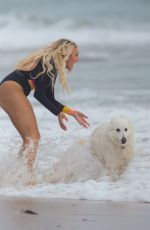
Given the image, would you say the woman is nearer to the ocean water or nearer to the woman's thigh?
the woman's thigh

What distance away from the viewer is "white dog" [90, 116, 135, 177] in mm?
7164

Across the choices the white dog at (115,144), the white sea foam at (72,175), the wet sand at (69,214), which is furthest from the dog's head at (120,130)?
the wet sand at (69,214)

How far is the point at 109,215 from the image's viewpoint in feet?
16.2

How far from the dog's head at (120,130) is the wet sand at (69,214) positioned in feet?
5.05

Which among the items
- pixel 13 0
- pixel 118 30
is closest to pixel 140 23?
pixel 118 30

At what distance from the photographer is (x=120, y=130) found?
7148mm

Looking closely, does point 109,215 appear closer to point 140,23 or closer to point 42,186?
point 42,186

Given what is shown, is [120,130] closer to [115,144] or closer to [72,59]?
[115,144]

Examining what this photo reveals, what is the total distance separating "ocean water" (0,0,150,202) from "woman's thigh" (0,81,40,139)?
34cm

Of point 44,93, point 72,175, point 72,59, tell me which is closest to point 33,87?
point 44,93

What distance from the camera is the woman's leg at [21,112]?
702 centimetres

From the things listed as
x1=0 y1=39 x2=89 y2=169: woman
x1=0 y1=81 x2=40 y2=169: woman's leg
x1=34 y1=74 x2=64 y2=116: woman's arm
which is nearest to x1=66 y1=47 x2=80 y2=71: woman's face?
x1=0 y1=39 x2=89 y2=169: woman

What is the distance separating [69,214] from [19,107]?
2.28 meters

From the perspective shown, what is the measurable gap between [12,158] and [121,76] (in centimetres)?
1434
